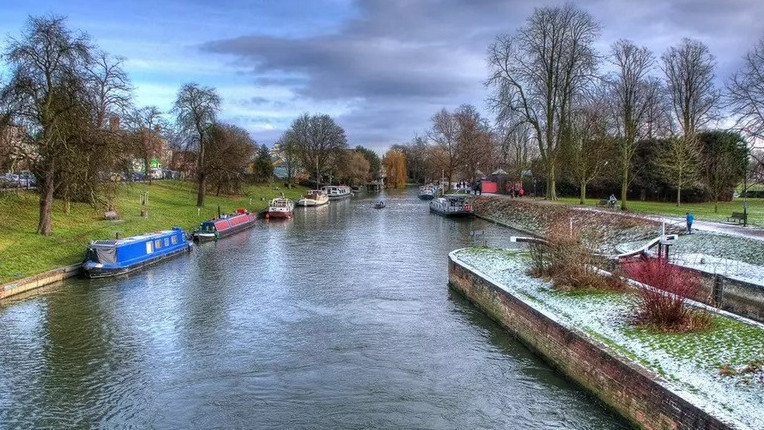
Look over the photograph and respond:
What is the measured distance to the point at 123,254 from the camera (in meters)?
28.0

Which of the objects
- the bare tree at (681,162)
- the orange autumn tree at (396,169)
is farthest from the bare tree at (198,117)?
the orange autumn tree at (396,169)

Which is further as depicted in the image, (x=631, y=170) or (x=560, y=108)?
(x=631, y=170)

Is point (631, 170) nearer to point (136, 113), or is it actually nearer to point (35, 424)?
point (136, 113)

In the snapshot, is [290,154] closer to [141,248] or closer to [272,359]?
[141,248]

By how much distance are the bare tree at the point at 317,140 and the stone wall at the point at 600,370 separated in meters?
95.8

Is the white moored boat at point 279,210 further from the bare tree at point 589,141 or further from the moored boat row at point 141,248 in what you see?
the bare tree at point 589,141

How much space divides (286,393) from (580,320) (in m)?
7.71

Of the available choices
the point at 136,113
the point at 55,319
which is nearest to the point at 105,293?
the point at 55,319

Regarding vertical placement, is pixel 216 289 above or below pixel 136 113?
below

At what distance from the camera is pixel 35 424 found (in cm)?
1194

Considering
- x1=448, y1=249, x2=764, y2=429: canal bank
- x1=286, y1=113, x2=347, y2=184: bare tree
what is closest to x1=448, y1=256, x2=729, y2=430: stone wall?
x1=448, y1=249, x2=764, y2=429: canal bank

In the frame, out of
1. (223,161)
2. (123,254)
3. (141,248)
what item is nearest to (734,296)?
(123,254)

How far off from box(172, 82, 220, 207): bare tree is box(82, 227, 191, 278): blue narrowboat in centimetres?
2338

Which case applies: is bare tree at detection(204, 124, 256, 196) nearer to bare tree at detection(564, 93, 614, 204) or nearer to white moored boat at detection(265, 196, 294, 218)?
white moored boat at detection(265, 196, 294, 218)
